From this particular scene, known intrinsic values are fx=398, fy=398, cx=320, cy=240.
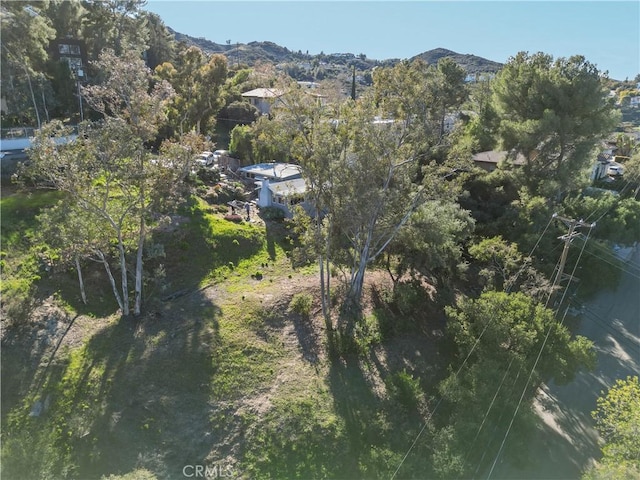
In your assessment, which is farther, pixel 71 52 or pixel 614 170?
pixel 614 170

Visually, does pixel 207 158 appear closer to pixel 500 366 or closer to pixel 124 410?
pixel 124 410

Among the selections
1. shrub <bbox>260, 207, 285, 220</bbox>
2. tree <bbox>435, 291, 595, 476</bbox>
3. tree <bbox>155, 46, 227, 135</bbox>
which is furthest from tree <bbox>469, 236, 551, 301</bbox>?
tree <bbox>155, 46, 227, 135</bbox>

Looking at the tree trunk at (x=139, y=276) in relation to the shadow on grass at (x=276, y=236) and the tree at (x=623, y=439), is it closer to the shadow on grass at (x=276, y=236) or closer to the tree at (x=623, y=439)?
the shadow on grass at (x=276, y=236)

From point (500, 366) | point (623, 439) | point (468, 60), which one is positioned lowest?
point (500, 366)

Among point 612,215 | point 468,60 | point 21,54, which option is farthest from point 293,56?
point 612,215

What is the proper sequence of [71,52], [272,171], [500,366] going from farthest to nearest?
1. [71,52]
2. [272,171]
3. [500,366]

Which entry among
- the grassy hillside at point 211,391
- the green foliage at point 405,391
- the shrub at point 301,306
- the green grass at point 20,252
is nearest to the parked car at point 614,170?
the grassy hillside at point 211,391

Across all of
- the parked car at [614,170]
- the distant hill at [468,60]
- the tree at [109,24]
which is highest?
the distant hill at [468,60]
